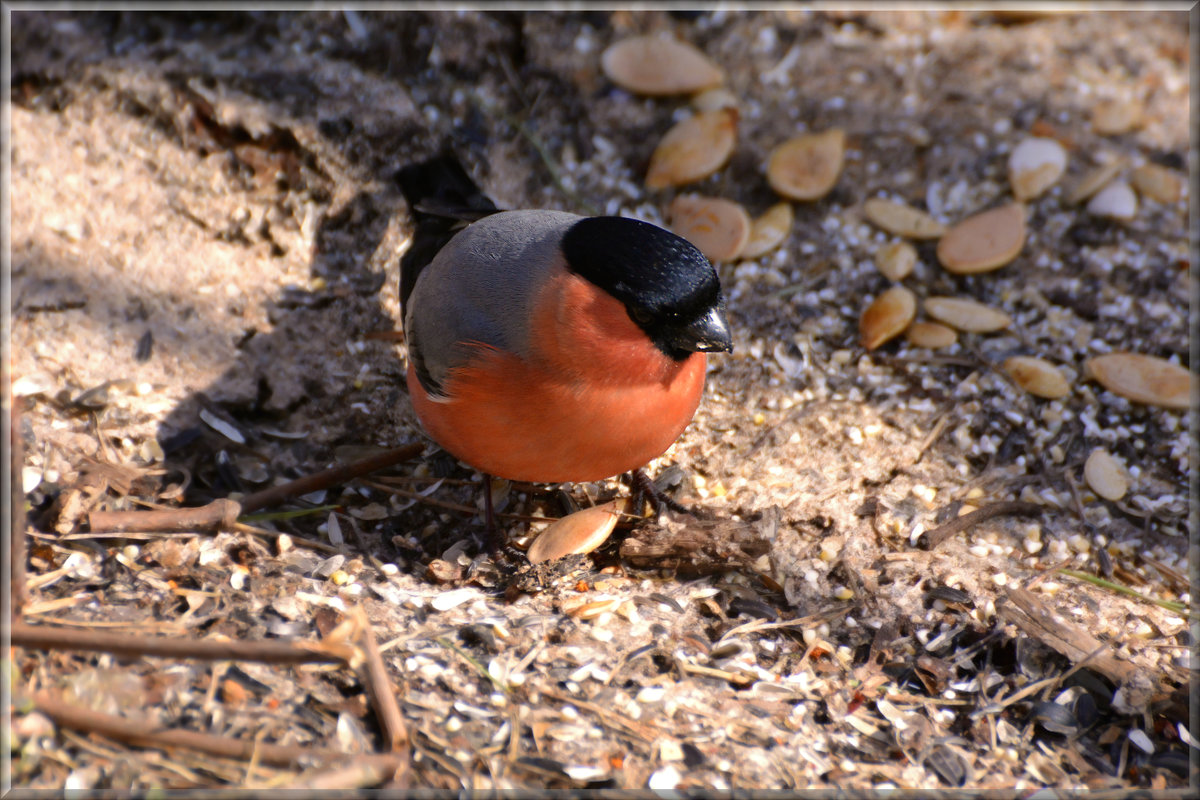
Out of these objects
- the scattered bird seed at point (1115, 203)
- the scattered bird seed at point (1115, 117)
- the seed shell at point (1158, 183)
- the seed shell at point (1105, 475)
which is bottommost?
the seed shell at point (1105, 475)

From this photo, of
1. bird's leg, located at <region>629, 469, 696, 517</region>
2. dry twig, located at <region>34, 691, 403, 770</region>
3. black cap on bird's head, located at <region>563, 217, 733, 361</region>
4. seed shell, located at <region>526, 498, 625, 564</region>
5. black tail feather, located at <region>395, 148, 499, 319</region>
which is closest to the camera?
dry twig, located at <region>34, 691, 403, 770</region>

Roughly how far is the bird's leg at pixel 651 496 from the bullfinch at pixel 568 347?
0.26 m

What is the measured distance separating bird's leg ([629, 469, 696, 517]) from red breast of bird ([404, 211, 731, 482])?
0.25 m

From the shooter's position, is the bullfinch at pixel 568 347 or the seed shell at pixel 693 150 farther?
the seed shell at pixel 693 150

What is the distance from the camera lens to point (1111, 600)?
2482 mm

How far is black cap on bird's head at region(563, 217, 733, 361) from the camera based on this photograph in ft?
7.30

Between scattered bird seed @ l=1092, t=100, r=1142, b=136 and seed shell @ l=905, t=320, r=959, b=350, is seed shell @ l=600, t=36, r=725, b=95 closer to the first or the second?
seed shell @ l=905, t=320, r=959, b=350

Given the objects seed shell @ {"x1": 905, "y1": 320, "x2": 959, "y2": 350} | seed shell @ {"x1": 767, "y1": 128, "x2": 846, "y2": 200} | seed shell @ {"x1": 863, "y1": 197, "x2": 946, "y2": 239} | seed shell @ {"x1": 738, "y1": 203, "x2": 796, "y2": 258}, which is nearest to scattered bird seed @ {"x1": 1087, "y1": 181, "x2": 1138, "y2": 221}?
seed shell @ {"x1": 863, "y1": 197, "x2": 946, "y2": 239}

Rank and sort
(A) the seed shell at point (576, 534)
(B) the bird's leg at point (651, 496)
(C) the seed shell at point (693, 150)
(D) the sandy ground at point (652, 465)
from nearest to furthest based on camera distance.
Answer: (D) the sandy ground at point (652, 465), (A) the seed shell at point (576, 534), (B) the bird's leg at point (651, 496), (C) the seed shell at point (693, 150)

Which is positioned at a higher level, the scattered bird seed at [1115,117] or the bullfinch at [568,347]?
the scattered bird seed at [1115,117]

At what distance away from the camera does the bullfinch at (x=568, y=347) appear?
89.4 inches

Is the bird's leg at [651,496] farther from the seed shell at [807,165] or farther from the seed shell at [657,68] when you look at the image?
the seed shell at [657,68]

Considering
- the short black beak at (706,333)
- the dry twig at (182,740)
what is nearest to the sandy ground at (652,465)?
the dry twig at (182,740)

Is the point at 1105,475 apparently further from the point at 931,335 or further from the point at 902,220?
the point at 902,220
